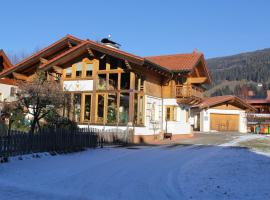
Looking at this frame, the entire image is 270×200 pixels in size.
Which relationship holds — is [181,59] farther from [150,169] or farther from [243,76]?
[243,76]

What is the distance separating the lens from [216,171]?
10.8 m

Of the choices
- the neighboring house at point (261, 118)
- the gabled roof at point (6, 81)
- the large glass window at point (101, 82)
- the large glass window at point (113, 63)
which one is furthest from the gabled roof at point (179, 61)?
the neighboring house at point (261, 118)

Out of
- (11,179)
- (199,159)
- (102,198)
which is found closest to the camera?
(102,198)

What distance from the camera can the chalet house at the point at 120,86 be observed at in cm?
2312

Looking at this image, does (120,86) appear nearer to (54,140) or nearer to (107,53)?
(107,53)

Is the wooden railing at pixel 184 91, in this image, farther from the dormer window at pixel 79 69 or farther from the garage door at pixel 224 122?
the garage door at pixel 224 122

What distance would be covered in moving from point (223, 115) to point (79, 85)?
22525 millimetres

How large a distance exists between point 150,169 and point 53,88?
8276mm

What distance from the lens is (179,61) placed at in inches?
1128

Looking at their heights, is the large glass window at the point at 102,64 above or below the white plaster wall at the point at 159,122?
above

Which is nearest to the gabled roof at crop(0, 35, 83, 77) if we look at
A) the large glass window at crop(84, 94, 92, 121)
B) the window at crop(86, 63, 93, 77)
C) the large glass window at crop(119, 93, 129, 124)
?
the window at crop(86, 63, 93, 77)

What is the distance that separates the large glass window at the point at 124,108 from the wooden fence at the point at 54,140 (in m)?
3.47

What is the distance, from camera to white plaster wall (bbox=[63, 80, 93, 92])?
2463cm

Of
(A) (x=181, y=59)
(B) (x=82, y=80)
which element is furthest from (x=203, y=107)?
(B) (x=82, y=80)
